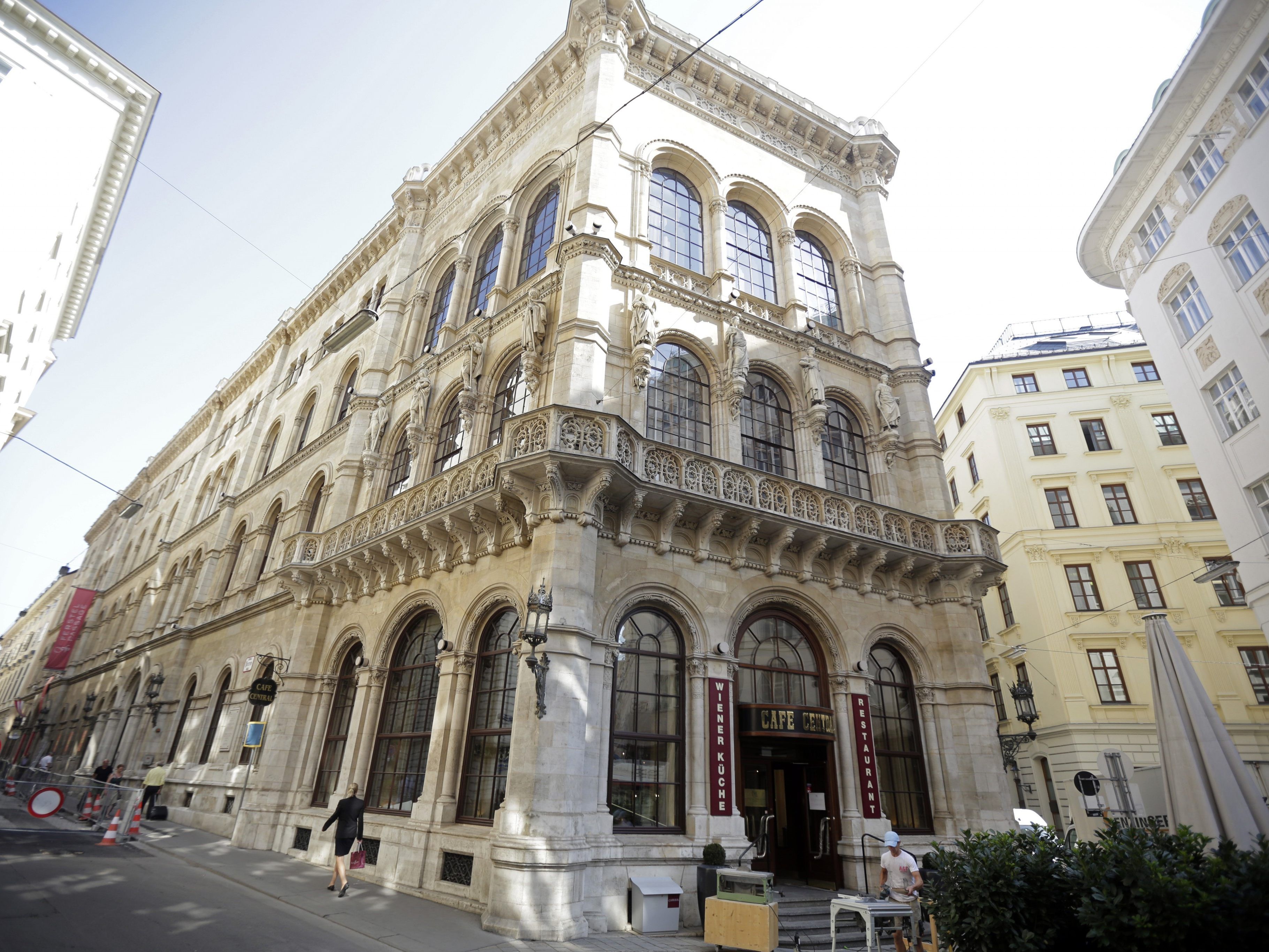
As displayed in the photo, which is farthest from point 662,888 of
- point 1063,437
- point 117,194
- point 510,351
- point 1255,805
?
point 117,194

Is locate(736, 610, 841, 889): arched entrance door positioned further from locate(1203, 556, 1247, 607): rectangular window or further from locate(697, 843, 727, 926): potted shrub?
locate(1203, 556, 1247, 607): rectangular window

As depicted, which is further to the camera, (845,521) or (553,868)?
(845,521)

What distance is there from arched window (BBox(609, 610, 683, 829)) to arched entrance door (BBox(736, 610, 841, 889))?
4.31 feet

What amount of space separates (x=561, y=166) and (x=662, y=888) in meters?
16.7

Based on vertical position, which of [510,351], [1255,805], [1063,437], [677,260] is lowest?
[1255,805]

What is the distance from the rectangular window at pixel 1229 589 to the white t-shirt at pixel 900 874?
2357 cm

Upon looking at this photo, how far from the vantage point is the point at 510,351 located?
16.0 m

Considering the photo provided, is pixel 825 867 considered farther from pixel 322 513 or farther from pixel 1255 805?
pixel 322 513

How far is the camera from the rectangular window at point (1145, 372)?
1187 inches

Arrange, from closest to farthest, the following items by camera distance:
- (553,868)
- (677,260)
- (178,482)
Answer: (553,868), (677,260), (178,482)

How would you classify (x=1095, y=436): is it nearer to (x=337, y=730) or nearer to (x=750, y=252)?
(x=750, y=252)

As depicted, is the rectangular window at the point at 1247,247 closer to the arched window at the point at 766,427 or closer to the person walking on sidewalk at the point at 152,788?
the arched window at the point at 766,427

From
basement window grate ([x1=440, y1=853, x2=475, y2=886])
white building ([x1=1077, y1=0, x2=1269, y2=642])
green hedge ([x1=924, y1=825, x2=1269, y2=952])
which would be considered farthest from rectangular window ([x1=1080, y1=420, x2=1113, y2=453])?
basement window grate ([x1=440, y1=853, x2=475, y2=886])

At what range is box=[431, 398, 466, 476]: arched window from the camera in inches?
657
